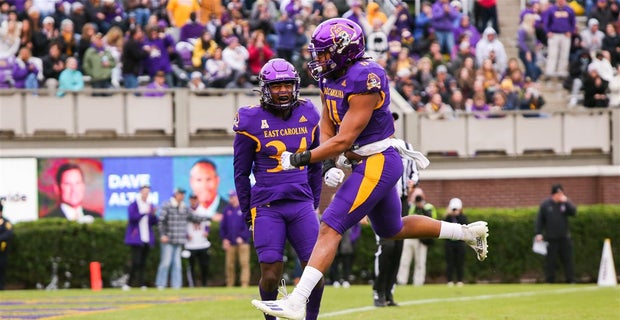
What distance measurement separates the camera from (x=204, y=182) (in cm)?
2481

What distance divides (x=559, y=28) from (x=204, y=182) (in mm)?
7979

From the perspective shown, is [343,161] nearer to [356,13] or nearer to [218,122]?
[218,122]

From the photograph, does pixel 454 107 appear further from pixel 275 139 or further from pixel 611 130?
pixel 275 139

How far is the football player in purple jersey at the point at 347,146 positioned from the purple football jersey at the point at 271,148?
48 cm

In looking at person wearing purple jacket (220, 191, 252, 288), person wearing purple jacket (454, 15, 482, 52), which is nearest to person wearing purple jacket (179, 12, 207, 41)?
person wearing purple jacket (220, 191, 252, 288)

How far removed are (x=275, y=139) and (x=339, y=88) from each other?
919mm

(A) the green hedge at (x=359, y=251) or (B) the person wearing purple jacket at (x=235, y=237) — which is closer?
(B) the person wearing purple jacket at (x=235, y=237)

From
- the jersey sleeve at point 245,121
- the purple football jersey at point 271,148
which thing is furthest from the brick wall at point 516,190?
the jersey sleeve at point 245,121

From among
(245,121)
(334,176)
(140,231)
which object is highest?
(245,121)

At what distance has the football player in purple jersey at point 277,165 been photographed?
1062 centimetres

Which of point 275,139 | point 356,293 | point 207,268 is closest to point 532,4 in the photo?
point 207,268

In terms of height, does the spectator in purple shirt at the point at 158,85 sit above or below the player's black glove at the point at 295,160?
above

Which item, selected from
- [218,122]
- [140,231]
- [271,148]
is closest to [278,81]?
[271,148]

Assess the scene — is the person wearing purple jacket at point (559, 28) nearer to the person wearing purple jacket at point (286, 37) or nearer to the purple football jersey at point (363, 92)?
the person wearing purple jacket at point (286, 37)
